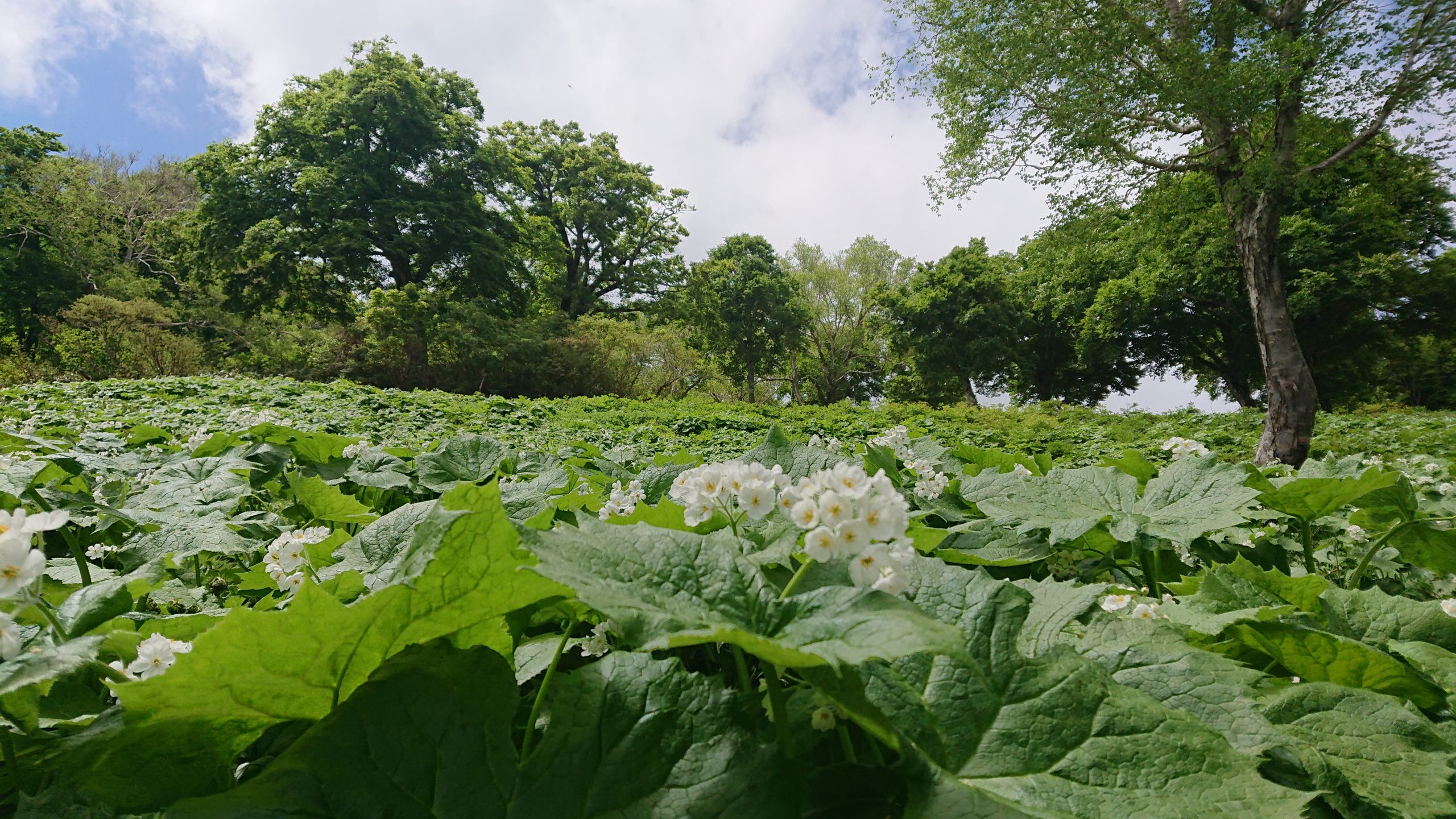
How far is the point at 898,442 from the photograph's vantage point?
6.33 ft

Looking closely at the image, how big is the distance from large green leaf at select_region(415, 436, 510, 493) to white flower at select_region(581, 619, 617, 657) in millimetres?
1184

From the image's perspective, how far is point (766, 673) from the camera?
1.70ft

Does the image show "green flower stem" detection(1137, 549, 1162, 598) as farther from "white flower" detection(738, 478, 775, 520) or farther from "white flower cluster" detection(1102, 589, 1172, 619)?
"white flower" detection(738, 478, 775, 520)

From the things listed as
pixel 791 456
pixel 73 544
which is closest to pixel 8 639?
pixel 73 544

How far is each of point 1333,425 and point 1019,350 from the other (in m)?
14.2

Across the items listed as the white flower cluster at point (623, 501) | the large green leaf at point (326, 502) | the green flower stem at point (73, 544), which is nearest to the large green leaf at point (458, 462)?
the large green leaf at point (326, 502)

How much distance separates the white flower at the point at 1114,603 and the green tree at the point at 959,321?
2635 centimetres

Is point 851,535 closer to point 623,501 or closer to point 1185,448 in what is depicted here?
point 623,501

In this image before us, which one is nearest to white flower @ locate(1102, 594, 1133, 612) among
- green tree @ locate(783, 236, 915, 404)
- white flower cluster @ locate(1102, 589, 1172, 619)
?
white flower cluster @ locate(1102, 589, 1172, 619)

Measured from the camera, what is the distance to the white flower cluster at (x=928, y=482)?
1494 millimetres

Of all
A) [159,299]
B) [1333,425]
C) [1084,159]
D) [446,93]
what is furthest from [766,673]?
[159,299]

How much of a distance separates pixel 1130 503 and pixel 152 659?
160cm

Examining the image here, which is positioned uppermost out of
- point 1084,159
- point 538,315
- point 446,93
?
point 446,93

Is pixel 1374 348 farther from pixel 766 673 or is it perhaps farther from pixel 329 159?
pixel 329 159
